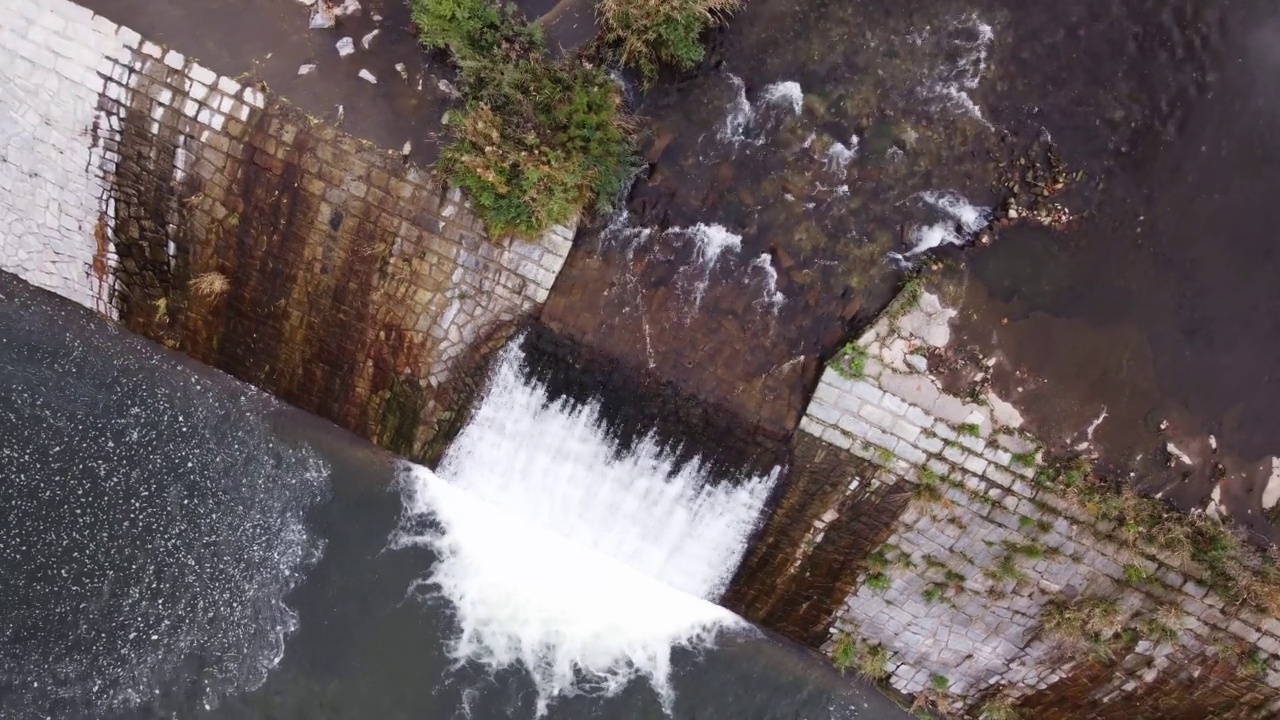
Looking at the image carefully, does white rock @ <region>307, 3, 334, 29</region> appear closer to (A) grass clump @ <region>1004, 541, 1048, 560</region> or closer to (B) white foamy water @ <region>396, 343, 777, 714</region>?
(B) white foamy water @ <region>396, 343, 777, 714</region>

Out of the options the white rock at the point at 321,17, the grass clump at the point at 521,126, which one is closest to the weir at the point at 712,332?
the white rock at the point at 321,17

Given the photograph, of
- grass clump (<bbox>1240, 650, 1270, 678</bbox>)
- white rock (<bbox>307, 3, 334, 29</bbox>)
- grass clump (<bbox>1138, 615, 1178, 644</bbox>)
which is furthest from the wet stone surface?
grass clump (<bbox>1240, 650, 1270, 678</bbox>)

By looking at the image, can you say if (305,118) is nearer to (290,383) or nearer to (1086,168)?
(290,383)

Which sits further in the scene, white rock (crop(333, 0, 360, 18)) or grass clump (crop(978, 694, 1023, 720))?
grass clump (crop(978, 694, 1023, 720))

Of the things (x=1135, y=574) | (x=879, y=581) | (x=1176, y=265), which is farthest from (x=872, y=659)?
(x=1176, y=265)

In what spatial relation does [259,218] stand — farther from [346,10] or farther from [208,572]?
[208,572]

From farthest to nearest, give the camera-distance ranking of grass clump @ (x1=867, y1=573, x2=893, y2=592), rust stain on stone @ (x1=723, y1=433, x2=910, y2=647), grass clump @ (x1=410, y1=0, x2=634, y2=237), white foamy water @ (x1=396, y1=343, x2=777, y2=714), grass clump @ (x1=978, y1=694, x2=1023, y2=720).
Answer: grass clump @ (x1=978, y1=694, x2=1023, y2=720) < white foamy water @ (x1=396, y1=343, x2=777, y2=714) < grass clump @ (x1=867, y1=573, x2=893, y2=592) < rust stain on stone @ (x1=723, y1=433, x2=910, y2=647) < grass clump @ (x1=410, y1=0, x2=634, y2=237)

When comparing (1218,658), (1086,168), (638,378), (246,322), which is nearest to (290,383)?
(246,322)
